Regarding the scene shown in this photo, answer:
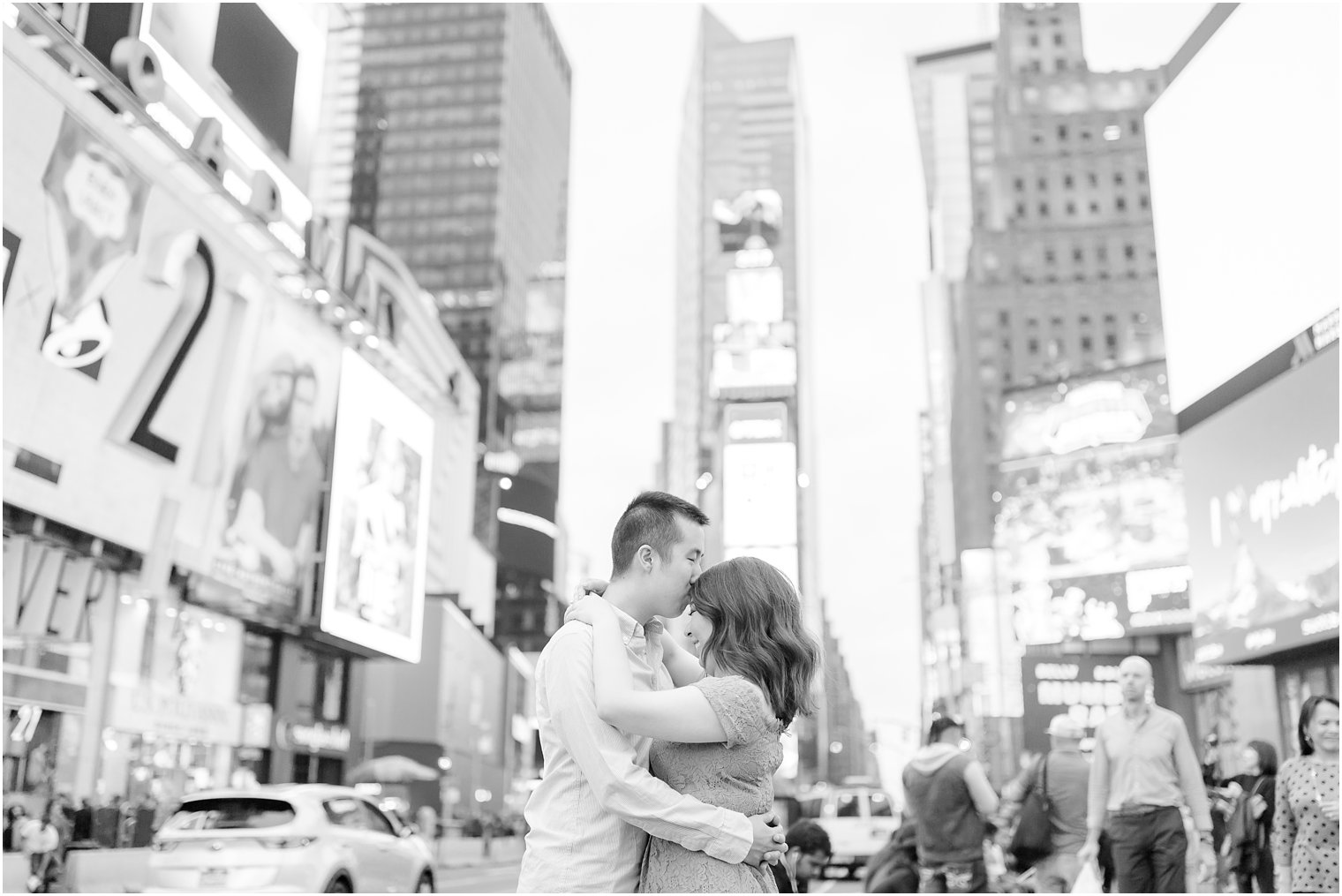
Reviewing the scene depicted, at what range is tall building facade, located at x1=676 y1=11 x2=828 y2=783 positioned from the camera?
49.7 m

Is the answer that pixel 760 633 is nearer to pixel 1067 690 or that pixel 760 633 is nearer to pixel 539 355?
pixel 1067 690

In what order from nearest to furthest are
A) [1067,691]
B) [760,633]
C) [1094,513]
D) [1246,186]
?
1. [760,633]
2. [1246,186]
3. [1067,691]
4. [1094,513]

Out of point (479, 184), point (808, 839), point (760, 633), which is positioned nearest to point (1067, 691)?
point (808, 839)

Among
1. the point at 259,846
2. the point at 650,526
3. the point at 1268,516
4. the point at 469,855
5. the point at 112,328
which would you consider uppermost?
the point at 112,328

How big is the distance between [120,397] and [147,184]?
4.04 meters

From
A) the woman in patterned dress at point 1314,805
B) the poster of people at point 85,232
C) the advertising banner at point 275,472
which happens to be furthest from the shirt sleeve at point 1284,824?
the advertising banner at point 275,472

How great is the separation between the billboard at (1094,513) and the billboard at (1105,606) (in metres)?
0.42

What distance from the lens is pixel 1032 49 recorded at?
9331cm

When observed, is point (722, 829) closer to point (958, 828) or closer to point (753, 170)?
point (958, 828)

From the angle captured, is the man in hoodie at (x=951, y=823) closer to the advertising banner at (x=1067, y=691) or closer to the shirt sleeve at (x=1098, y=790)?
the shirt sleeve at (x=1098, y=790)

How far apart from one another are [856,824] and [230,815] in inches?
561

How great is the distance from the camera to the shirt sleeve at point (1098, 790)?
7820 mm

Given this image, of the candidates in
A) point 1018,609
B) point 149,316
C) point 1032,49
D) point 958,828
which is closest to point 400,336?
point 149,316

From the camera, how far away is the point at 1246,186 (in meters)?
15.9
